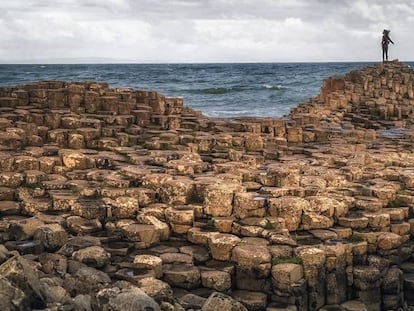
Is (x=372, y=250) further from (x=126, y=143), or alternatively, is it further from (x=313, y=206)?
(x=126, y=143)

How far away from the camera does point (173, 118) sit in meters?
14.5

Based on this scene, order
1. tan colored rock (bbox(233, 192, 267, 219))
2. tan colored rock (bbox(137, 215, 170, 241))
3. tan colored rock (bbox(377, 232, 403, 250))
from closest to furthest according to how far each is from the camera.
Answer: tan colored rock (bbox(137, 215, 170, 241)) → tan colored rock (bbox(377, 232, 403, 250)) → tan colored rock (bbox(233, 192, 267, 219))

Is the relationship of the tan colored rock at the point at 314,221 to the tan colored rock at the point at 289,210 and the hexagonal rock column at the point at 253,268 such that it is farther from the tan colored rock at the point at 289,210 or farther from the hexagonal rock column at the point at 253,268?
the hexagonal rock column at the point at 253,268

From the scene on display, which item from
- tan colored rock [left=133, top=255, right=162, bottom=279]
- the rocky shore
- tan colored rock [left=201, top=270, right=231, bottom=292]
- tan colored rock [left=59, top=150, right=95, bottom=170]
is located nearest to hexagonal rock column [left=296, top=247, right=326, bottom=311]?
the rocky shore

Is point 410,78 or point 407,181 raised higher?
point 410,78

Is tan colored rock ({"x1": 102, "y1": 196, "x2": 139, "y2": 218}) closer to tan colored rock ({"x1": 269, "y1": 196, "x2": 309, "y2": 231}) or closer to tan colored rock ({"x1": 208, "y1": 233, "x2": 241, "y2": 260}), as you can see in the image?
tan colored rock ({"x1": 208, "y1": 233, "x2": 241, "y2": 260})

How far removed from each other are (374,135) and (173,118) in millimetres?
5199

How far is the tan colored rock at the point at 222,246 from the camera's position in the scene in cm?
775

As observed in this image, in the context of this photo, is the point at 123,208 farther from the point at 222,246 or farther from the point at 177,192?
the point at 222,246

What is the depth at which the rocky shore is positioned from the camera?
6.72 meters

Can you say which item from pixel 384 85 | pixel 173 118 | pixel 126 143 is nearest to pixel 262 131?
pixel 173 118

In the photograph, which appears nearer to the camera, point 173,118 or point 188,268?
point 188,268

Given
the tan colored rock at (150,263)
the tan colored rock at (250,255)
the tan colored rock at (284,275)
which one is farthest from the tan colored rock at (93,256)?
the tan colored rock at (284,275)

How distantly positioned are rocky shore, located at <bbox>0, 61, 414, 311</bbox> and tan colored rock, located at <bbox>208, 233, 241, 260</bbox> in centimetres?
1
